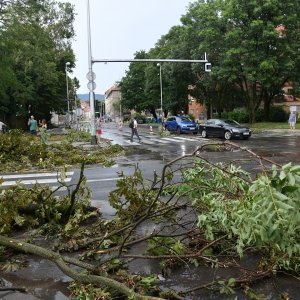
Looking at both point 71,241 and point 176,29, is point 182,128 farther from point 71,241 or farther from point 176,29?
point 71,241

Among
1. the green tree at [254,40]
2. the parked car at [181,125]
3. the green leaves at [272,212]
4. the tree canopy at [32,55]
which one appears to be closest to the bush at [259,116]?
the green tree at [254,40]

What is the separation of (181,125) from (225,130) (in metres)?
8.64

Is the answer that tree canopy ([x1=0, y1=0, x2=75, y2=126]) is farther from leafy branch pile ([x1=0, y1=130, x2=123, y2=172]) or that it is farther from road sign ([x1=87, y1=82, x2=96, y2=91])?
leafy branch pile ([x1=0, y1=130, x2=123, y2=172])

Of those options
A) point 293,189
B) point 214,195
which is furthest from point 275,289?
point 293,189

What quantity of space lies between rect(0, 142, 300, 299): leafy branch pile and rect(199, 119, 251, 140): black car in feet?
70.9

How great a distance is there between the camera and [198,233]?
188 inches

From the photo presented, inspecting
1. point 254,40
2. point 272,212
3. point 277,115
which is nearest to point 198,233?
point 272,212

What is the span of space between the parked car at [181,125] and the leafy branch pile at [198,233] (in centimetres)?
3020

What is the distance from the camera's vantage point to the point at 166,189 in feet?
19.3

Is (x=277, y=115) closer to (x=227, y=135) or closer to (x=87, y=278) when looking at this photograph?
(x=227, y=135)

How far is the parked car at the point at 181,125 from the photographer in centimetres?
3628

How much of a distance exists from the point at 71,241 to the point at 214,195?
196 centimetres

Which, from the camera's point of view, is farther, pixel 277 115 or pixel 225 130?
pixel 277 115

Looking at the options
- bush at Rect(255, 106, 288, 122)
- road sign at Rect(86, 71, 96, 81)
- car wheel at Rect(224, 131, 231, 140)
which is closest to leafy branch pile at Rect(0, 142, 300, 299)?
road sign at Rect(86, 71, 96, 81)
